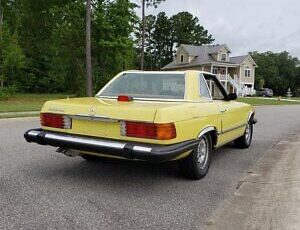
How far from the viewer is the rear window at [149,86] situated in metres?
6.12

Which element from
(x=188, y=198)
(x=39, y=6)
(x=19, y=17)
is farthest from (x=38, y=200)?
(x=19, y=17)

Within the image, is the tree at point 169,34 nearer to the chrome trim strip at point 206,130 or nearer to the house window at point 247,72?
the house window at point 247,72

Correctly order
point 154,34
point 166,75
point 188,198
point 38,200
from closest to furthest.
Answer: point 38,200 < point 188,198 < point 166,75 < point 154,34

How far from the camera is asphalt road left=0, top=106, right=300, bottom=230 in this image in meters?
4.11

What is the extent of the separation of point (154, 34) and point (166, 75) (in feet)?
269

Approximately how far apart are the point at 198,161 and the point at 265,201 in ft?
3.95

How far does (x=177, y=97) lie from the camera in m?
5.95

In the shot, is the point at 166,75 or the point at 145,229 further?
the point at 166,75

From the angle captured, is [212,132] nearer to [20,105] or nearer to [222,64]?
[20,105]

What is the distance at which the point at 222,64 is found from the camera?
5950cm

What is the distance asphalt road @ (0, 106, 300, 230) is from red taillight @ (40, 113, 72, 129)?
2.44ft

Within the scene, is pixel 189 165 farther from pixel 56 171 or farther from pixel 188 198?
pixel 56 171

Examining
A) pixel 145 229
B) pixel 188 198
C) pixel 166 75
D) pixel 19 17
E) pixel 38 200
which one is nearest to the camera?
pixel 145 229

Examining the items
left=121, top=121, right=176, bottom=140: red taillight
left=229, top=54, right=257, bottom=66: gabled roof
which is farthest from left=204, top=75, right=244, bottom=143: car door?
left=229, top=54, right=257, bottom=66: gabled roof
